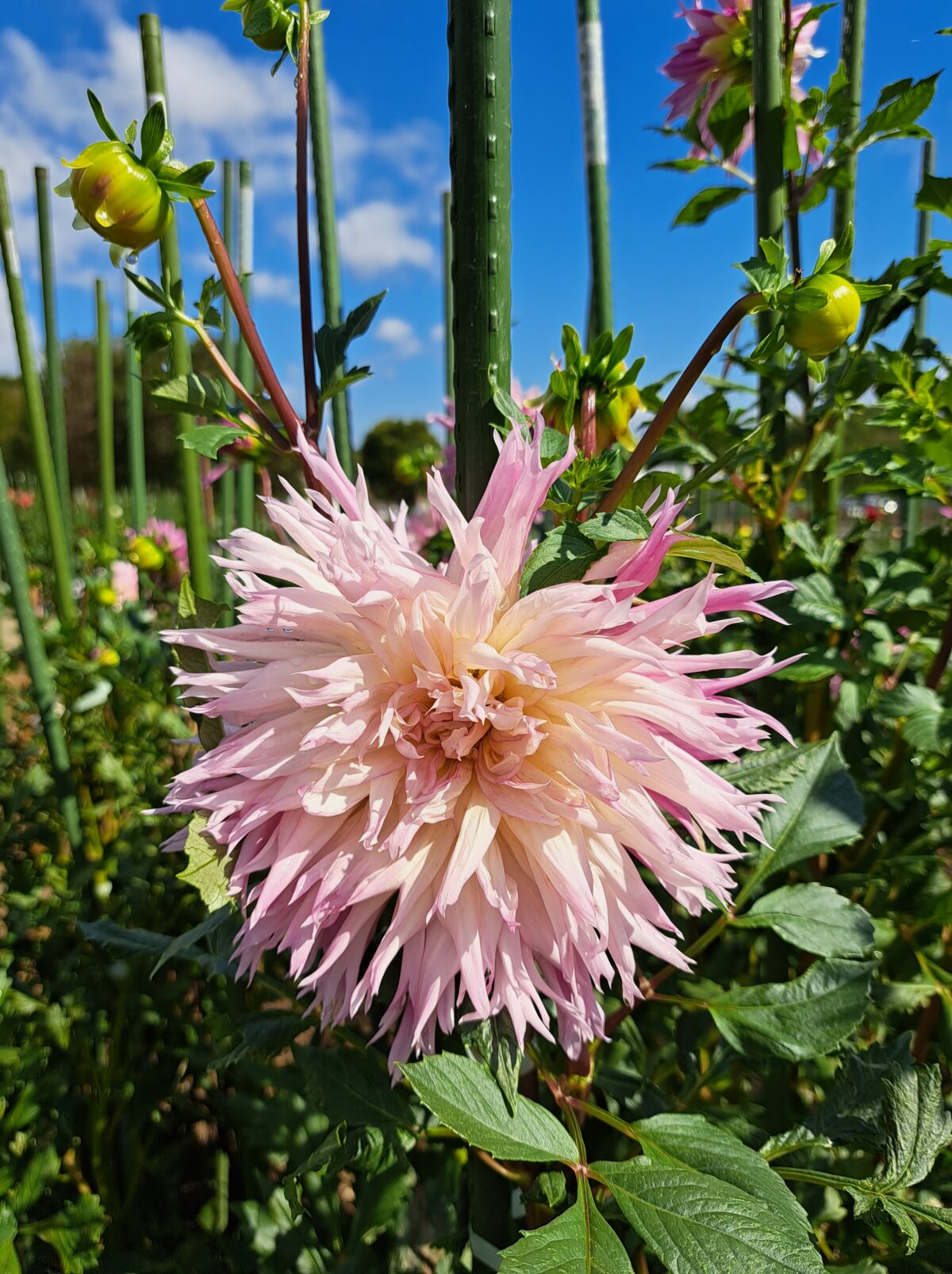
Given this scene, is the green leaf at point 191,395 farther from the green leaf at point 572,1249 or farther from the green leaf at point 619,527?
the green leaf at point 572,1249

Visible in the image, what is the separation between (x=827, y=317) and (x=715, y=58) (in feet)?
1.45

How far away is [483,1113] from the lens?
365 millimetres

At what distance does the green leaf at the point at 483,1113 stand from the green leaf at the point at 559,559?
214 mm

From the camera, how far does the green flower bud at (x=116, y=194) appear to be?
1.16 ft

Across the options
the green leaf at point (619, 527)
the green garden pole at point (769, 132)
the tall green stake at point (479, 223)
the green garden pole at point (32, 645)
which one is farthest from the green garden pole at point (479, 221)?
the green garden pole at point (32, 645)

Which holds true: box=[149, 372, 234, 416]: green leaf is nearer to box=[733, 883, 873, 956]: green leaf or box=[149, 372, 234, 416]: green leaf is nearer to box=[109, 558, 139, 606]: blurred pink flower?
box=[733, 883, 873, 956]: green leaf

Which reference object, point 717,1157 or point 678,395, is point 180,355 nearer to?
point 678,395

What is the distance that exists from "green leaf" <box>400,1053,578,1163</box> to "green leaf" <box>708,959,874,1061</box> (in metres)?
0.13

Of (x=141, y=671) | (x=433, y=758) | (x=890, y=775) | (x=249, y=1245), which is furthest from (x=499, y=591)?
(x=141, y=671)

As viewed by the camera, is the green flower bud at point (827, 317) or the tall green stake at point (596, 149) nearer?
the green flower bud at point (827, 317)

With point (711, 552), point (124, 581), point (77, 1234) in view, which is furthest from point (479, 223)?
point (124, 581)

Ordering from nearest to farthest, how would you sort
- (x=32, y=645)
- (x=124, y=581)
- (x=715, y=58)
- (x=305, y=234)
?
(x=305, y=234) → (x=715, y=58) → (x=32, y=645) → (x=124, y=581)

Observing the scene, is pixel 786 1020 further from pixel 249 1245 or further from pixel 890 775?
pixel 249 1245

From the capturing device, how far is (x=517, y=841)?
36 centimetres
